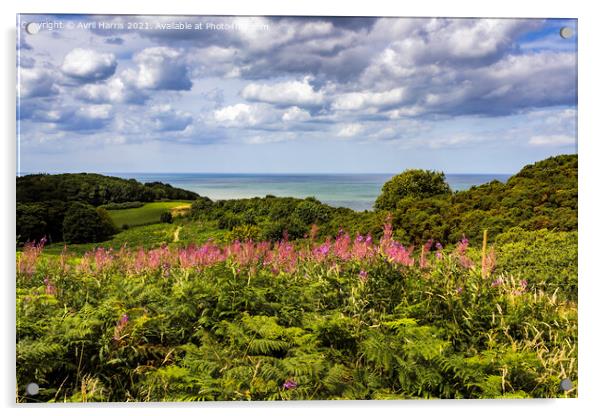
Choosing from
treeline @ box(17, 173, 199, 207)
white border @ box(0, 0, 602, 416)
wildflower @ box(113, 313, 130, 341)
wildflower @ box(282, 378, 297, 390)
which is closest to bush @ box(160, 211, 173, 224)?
treeline @ box(17, 173, 199, 207)

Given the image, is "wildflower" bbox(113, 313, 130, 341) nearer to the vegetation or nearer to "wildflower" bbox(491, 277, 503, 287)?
the vegetation

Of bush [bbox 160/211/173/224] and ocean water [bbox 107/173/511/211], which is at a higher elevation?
ocean water [bbox 107/173/511/211]

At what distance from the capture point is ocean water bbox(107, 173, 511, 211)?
216 inches

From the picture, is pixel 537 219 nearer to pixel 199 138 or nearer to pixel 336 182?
pixel 336 182

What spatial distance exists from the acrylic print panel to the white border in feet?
0.30

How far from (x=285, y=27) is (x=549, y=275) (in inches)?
124

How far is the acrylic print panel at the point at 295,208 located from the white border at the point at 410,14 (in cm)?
9

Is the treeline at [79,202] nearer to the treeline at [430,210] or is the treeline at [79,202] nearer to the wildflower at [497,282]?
the treeline at [430,210]

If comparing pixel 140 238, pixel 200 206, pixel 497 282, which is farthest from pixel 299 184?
pixel 497 282

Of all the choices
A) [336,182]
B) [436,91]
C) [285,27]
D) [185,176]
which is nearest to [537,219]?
[436,91]

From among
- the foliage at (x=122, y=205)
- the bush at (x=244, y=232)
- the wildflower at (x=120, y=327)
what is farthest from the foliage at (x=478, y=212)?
the wildflower at (x=120, y=327)

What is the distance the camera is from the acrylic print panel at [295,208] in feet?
16.0

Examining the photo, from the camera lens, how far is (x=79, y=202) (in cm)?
543

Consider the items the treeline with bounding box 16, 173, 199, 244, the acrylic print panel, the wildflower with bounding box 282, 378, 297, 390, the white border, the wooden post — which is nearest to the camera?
the wildflower with bounding box 282, 378, 297, 390
